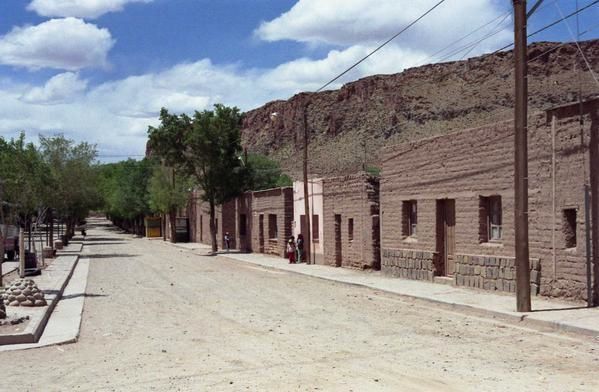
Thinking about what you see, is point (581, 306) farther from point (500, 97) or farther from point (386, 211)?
point (500, 97)

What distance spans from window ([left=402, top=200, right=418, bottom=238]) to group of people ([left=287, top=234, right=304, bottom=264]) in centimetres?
1193

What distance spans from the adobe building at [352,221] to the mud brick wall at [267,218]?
727 centimetres

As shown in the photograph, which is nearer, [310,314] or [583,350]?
[583,350]

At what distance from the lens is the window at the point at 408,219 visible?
24.3 metres

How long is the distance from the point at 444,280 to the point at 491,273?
2.80 metres

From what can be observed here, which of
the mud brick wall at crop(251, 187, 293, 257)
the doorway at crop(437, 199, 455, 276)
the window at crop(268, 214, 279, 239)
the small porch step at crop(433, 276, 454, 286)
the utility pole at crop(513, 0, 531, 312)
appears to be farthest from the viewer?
the window at crop(268, 214, 279, 239)

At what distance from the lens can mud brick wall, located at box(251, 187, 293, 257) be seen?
129 ft

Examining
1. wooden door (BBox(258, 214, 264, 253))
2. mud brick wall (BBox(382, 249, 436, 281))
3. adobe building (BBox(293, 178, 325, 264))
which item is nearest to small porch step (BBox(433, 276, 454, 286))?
mud brick wall (BBox(382, 249, 436, 281))

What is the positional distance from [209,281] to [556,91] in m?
39.9

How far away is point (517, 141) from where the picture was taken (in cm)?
1484

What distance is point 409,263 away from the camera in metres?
23.9

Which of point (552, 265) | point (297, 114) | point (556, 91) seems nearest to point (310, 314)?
point (552, 265)

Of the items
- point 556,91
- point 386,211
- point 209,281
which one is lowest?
point 209,281

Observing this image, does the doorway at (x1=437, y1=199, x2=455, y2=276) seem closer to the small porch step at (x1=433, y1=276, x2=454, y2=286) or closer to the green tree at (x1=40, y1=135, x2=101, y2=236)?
the small porch step at (x1=433, y1=276, x2=454, y2=286)
